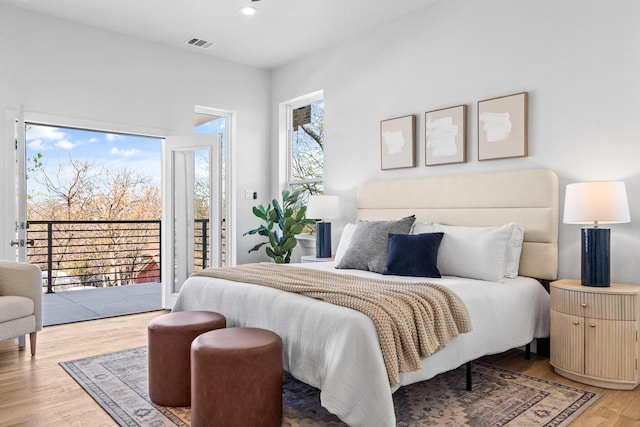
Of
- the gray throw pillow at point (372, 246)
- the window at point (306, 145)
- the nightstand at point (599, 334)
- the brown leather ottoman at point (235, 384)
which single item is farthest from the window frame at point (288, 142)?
the brown leather ottoman at point (235, 384)

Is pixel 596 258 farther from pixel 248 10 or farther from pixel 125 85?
pixel 125 85

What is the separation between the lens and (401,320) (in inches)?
82.2

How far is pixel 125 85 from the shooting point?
15.5 ft

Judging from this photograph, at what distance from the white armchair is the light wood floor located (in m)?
0.22

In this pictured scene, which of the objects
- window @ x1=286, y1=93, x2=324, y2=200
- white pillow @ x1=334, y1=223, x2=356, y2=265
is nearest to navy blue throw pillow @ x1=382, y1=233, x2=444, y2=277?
white pillow @ x1=334, y1=223, x2=356, y2=265

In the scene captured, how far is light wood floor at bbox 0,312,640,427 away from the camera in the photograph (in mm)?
2270

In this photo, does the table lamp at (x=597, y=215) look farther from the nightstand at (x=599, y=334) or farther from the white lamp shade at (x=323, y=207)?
the white lamp shade at (x=323, y=207)

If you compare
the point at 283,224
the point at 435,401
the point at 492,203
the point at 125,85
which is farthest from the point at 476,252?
the point at 125,85

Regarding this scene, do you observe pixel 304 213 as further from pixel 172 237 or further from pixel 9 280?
pixel 9 280

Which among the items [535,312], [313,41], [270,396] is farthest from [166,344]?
[313,41]

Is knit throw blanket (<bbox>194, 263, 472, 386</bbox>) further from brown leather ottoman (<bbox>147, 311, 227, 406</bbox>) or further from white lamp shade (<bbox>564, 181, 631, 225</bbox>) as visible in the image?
white lamp shade (<bbox>564, 181, 631, 225</bbox>)

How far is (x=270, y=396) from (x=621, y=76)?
2987mm

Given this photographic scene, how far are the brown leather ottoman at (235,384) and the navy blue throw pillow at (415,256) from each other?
136 cm

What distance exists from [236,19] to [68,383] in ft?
11.3
